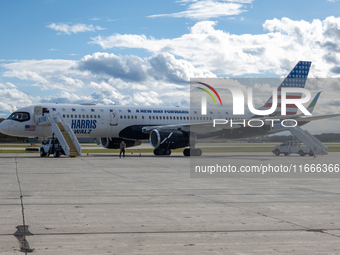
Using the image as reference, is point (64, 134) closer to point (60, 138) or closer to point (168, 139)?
point (60, 138)

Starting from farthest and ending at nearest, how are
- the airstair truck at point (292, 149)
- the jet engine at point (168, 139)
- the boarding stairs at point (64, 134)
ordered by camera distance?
1. the airstair truck at point (292, 149)
2. the jet engine at point (168, 139)
3. the boarding stairs at point (64, 134)

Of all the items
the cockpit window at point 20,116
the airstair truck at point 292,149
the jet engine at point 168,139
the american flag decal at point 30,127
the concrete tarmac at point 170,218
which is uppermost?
the cockpit window at point 20,116

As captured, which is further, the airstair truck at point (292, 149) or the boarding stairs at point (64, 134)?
the airstair truck at point (292, 149)

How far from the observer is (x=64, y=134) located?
3027cm

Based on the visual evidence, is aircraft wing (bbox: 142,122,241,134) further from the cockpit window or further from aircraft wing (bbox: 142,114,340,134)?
the cockpit window

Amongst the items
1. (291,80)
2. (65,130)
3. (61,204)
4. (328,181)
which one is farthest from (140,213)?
(291,80)

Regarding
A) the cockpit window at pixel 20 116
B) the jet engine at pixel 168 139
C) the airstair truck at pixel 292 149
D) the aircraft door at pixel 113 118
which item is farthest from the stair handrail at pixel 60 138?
the airstair truck at pixel 292 149

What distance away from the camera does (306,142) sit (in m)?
37.4

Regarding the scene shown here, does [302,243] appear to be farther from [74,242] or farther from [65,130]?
[65,130]

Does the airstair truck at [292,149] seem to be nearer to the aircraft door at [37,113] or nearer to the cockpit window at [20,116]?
the aircraft door at [37,113]

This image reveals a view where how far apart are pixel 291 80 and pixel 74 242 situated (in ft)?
122

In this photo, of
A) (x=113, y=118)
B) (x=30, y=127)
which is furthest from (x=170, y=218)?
(x=113, y=118)

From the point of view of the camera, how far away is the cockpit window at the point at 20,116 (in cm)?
3092

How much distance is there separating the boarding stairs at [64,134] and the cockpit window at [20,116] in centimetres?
109
